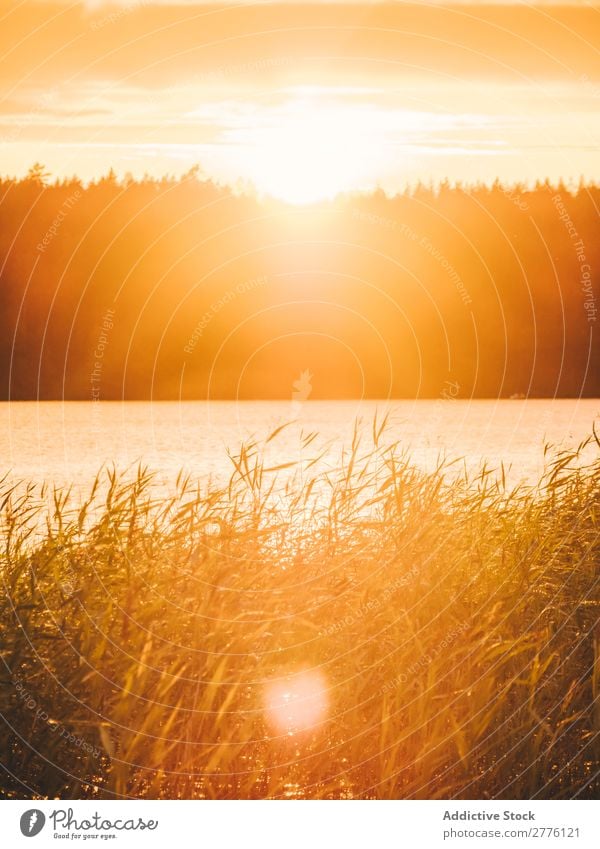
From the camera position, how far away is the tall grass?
838cm

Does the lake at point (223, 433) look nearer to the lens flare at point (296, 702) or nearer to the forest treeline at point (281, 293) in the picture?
the forest treeline at point (281, 293)

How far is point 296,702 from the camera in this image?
28.9 feet

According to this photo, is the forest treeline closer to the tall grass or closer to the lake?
the lake

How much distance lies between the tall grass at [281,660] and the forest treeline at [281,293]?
13509 mm

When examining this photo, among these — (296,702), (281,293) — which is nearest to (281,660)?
(296,702)

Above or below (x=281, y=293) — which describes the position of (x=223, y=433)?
below

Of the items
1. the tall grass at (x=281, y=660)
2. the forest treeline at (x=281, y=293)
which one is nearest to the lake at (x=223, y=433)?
the forest treeline at (x=281, y=293)

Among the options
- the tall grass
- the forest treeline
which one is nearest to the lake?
the forest treeline

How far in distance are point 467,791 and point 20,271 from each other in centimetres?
3013

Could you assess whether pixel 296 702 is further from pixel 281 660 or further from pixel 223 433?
pixel 223 433

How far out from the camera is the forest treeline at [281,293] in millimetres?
26547

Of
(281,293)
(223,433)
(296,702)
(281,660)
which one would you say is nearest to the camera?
(296,702)

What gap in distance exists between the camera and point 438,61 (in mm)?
11852

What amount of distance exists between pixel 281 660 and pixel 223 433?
23.2 m
